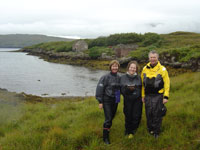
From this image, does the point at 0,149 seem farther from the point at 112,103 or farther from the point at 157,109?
the point at 157,109

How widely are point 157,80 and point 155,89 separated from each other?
234 millimetres

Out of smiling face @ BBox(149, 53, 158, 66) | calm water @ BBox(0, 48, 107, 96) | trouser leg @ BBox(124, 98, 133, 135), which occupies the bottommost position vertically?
calm water @ BBox(0, 48, 107, 96)

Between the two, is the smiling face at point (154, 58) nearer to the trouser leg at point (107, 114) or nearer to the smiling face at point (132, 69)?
the smiling face at point (132, 69)

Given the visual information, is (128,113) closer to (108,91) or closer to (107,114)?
(107,114)

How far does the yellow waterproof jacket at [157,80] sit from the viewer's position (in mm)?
4234

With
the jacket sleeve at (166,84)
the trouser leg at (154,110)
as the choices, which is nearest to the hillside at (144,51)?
the trouser leg at (154,110)

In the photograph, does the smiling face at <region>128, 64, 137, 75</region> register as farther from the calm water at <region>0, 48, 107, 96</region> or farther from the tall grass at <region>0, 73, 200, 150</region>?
the calm water at <region>0, 48, 107, 96</region>

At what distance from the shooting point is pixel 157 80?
4.24 m

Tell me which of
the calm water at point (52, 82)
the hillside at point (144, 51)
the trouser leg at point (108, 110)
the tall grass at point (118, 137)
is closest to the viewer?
the tall grass at point (118, 137)

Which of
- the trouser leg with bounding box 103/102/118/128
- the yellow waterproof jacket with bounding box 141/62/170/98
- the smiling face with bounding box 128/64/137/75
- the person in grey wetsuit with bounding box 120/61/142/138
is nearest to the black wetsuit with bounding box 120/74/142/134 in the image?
the person in grey wetsuit with bounding box 120/61/142/138

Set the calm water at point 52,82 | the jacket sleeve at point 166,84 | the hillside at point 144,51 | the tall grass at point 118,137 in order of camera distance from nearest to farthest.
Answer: the jacket sleeve at point 166,84, the tall grass at point 118,137, the calm water at point 52,82, the hillside at point 144,51

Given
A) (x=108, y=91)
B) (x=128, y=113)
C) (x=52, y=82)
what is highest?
(x=108, y=91)

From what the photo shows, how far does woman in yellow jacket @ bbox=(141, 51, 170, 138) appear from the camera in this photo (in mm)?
4246

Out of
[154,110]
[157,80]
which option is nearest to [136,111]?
[154,110]
